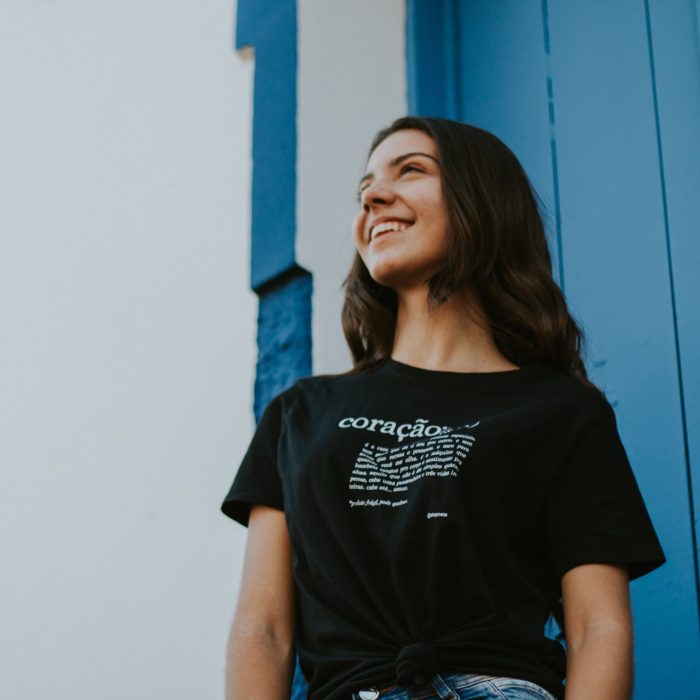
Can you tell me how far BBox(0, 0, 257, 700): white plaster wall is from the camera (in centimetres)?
291

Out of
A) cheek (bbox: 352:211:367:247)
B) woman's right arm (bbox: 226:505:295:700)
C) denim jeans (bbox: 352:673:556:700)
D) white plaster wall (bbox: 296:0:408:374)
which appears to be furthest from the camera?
white plaster wall (bbox: 296:0:408:374)

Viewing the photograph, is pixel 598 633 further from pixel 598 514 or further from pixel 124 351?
pixel 124 351

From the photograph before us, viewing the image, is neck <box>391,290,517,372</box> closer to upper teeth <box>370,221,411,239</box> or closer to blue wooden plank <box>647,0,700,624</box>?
upper teeth <box>370,221,411,239</box>

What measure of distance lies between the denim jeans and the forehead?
3.25 feet

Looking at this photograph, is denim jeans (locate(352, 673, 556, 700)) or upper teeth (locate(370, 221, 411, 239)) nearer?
denim jeans (locate(352, 673, 556, 700))

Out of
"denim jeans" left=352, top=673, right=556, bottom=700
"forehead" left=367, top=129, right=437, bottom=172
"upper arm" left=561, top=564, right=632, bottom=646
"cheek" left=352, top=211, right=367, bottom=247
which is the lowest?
"denim jeans" left=352, top=673, right=556, bottom=700

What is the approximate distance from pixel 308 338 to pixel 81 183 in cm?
106

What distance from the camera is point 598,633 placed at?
1749 mm

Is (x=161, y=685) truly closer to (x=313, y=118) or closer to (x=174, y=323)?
(x=174, y=323)

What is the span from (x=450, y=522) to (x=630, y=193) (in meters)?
1.10

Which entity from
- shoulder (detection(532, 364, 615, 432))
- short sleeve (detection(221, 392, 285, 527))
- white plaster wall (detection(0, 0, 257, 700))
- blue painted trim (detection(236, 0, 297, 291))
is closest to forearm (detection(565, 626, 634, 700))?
shoulder (detection(532, 364, 615, 432))

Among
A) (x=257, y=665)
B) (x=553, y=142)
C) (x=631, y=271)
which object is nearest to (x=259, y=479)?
(x=257, y=665)

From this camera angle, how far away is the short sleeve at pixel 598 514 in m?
1.79

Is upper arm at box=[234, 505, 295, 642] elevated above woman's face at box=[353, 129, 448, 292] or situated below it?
below
